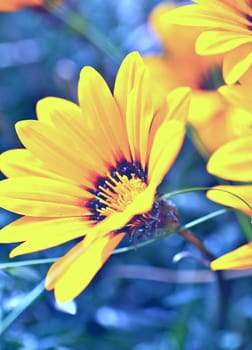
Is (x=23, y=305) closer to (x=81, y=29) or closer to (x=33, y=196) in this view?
(x=33, y=196)

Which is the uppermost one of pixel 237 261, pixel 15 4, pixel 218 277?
pixel 15 4

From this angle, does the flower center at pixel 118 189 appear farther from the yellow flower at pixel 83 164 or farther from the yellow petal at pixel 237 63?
the yellow petal at pixel 237 63

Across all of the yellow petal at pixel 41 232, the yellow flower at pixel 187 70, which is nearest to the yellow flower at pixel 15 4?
the yellow flower at pixel 187 70

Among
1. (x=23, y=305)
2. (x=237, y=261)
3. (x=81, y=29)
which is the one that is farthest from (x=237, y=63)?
(x=81, y=29)

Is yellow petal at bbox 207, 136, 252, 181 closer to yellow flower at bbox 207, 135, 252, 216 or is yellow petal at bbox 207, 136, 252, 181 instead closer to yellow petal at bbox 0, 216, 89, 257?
yellow flower at bbox 207, 135, 252, 216

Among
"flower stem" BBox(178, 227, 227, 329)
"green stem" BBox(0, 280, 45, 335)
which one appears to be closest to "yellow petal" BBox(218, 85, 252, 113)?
"flower stem" BBox(178, 227, 227, 329)
